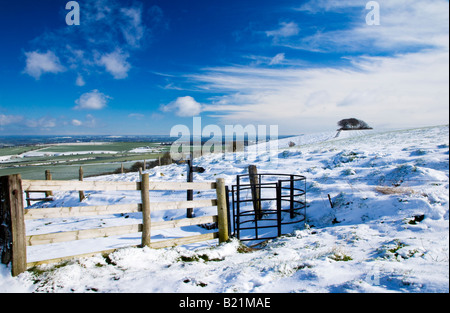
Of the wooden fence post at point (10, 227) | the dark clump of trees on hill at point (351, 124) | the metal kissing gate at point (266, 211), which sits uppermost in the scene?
the dark clump of trees on hill at point (351, 124)

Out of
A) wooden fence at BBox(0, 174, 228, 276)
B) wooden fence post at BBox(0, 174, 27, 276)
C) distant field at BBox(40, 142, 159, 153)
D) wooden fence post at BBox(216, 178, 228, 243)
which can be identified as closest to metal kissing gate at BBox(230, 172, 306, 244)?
wooden fence post at BBox(216, 178, 228, 243)

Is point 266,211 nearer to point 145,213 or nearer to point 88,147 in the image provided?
point 145,213

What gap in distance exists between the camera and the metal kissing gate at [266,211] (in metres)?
7.63

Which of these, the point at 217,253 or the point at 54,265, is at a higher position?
the point at 54,265

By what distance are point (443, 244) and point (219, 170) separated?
13865 mm

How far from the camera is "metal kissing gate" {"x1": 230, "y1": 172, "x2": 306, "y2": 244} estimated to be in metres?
7.63

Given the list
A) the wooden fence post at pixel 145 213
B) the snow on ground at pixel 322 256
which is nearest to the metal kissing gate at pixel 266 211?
the snow on ground at pixel 322 256

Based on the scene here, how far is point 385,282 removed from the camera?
3.83 metres

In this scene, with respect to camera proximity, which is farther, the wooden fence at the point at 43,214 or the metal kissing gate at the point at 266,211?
the metal kissing gate at the point at 266,211

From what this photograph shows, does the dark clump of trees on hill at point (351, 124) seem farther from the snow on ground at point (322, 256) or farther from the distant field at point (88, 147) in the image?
the snow on ground at point (322, 256)

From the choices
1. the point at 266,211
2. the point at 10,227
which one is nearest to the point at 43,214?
the point at 10,227

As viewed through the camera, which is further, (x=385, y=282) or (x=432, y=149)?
(x=432, y=149)
